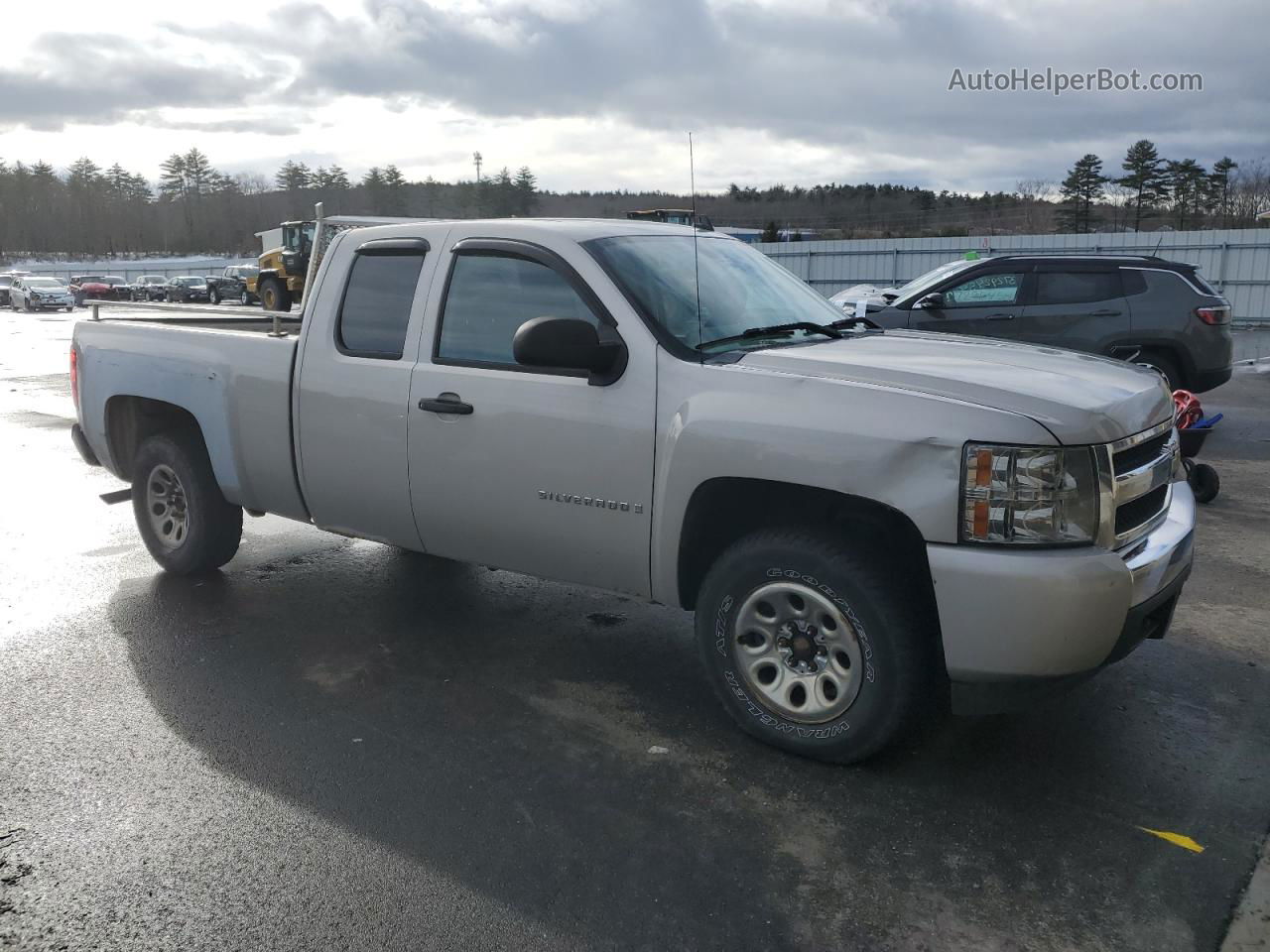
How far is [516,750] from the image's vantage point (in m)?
3.90

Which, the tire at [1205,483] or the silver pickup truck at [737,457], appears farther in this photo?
the tire at [1205,483]

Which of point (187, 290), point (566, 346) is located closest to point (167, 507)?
point (566, 346)

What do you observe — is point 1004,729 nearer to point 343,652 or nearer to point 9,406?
point 343,652

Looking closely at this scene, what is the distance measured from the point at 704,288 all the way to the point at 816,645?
1.59 m

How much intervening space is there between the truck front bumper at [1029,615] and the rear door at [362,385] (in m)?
2.47

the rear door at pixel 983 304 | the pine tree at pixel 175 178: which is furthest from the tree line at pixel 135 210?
the rear door at pixel 983 304

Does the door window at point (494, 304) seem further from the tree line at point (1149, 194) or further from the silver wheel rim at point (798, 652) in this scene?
the tree line at point (1149, 194)

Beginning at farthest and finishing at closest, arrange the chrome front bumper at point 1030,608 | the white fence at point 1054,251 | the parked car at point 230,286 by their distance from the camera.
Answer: the parked car at point 230,286 < the white fence at point 1054,251 < the chrome front bumper at point 1030,608

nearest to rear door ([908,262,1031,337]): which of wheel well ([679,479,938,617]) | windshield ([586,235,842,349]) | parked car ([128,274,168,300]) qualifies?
windshield ([586,235,842,349])

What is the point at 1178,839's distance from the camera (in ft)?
10.6

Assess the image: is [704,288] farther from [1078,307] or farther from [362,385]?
[1078,307]

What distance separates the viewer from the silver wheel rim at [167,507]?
594cm

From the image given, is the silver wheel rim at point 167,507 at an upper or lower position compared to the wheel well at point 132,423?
lower

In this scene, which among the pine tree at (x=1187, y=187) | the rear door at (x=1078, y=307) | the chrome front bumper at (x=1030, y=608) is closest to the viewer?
the chrome front bumper at (x=1030, y=608)
